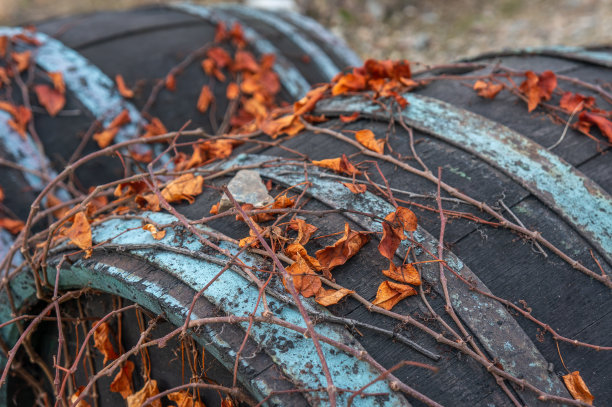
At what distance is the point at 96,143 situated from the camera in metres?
2.83

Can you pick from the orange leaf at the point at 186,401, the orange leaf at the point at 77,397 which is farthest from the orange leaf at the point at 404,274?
the orange leaf at the point at 77,397

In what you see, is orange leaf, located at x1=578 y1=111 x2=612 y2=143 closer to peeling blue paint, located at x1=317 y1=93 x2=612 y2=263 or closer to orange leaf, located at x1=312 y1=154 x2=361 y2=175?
peeling blue paint, located at x1=317 y1=93 x2=612 y2=263

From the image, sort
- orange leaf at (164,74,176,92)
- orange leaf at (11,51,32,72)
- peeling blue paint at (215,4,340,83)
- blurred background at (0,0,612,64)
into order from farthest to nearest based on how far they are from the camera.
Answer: blurred background at (0,0,612,64), peeling blue paint at (215,4,340,83), orange leaf at (164,74,176,92), orange leaf at (11,51,32,72)

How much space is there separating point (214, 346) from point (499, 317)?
0.73 m

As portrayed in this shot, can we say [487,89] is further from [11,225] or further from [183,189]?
[11,225]

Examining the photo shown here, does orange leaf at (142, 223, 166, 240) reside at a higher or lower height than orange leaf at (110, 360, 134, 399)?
higher

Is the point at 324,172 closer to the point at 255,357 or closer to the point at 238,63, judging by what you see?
the point at 255,357

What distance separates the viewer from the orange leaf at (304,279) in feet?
4.28

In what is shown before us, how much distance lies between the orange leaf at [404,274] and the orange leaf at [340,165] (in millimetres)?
389

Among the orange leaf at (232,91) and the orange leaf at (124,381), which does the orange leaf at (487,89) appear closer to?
the orange leaf at (124,381)

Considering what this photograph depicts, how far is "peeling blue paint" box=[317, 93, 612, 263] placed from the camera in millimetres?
1482

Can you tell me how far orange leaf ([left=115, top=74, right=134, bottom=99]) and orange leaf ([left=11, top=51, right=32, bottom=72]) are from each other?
0.48 metres

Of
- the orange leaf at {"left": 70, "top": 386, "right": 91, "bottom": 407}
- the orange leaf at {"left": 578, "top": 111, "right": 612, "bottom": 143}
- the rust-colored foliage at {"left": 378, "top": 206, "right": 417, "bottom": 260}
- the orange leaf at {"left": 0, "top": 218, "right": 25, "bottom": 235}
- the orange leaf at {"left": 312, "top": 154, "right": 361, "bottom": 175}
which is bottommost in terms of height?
the orange leaf at {"left": 70, "top": 386, "right": 91, "bottom": 407}

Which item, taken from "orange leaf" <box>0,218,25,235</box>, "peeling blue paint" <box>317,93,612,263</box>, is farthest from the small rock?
"orange leaf" <box>0,218,25,235</box>
